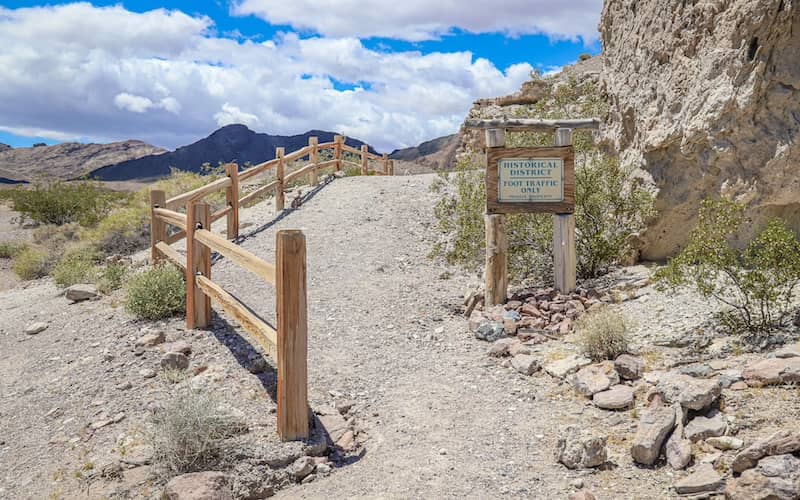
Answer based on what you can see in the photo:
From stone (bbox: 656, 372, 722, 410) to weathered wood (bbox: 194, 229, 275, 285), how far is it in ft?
9.96

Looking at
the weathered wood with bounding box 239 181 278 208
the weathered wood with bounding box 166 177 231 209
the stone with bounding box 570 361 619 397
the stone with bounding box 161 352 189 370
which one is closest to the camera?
the stone with bounding box 570 361 619 397

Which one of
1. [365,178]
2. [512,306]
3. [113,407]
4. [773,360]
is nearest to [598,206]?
[512,306]

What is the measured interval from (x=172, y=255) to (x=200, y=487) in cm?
530

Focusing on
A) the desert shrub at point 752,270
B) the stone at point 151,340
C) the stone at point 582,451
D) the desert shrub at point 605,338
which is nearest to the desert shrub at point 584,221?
the desert shrub at point 752,270

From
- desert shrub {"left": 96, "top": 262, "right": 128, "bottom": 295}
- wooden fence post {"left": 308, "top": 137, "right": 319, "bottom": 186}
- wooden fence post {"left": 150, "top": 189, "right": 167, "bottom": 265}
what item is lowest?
desert shrub {"left": 96, "top": 262, "right": 128, "bottom": 295}

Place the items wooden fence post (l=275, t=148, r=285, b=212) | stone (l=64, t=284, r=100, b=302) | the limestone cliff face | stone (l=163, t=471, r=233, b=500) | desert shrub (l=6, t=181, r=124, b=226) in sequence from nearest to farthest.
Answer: stone (l=163, t=471, r=233, b=500) → the limestone cliff face → stone (l=64, t=284, r=100, b=302) → wooden fence post (l=275, t=148, r=285, b=212) → desert shrub (l=6, t=181, r=124, b=226)

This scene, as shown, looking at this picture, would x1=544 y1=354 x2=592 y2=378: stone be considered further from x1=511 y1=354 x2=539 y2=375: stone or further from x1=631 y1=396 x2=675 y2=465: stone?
x1=631 y1=396 x2=675 y2=465: stone

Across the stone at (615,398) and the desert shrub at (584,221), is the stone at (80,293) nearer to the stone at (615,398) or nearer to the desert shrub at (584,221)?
the desert shrub at (584,221)

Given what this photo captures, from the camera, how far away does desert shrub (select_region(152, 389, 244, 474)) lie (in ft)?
13.8

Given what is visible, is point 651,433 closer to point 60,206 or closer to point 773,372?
point 773,372

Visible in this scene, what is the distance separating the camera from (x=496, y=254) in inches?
319

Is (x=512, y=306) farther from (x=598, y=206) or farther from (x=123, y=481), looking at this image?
(x=123, y=481)

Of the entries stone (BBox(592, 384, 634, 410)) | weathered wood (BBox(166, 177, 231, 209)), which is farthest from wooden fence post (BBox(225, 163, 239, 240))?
stone (BBox(592, 384, 634, 410))

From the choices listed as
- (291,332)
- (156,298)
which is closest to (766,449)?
(291,332)
